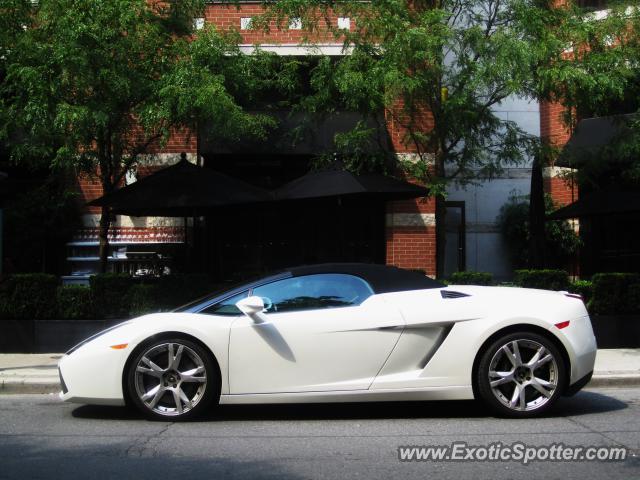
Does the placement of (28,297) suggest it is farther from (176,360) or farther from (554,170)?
(554,170)

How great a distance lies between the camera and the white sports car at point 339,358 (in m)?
5.73

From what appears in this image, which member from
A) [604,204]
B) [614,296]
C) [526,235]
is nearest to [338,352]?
[614,296]

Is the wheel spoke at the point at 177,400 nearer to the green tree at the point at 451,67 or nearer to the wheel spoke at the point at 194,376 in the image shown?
the wheel spoke at the point at 194,376

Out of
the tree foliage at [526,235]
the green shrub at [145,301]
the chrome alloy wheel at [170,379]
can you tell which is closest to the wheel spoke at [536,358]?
the chrome alloy wheel at [170,379]

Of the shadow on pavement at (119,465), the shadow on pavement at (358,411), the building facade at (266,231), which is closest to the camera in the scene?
the shadow on pavement at (119,465)

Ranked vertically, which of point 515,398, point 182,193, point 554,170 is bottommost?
point 515,398

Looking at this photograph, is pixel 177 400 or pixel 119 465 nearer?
pixel 119 465

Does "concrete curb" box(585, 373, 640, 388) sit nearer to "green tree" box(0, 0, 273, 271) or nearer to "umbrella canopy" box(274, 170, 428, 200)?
"umbrella canopy" box(274, 170, 428, 200)

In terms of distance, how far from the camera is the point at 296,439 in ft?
17.6

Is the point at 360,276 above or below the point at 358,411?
above

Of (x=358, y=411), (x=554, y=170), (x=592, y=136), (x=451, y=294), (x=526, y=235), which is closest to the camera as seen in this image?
(x=451, y=294)

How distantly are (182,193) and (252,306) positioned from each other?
4575 mm

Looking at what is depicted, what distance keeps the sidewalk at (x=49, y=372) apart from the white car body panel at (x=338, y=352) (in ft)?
6.65

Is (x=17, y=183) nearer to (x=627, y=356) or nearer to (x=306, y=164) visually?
(x=306, y=164)
